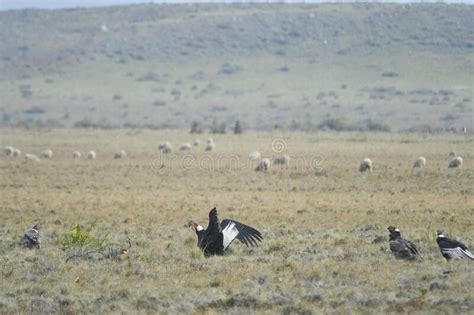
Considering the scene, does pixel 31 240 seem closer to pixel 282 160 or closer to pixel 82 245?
pixel 82 245

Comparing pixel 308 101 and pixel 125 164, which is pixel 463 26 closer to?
pixel 308 101

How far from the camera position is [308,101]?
95562 millimetres

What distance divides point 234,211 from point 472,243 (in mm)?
7499

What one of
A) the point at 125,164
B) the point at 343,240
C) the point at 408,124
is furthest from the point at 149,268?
the point at 408,124

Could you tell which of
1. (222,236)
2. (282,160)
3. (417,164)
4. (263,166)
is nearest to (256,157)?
(282,160)

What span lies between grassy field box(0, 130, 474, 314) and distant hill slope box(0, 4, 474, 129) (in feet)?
153

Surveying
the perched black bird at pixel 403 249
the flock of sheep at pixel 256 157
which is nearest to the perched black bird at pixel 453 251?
the perched black bird at pixel 403 249

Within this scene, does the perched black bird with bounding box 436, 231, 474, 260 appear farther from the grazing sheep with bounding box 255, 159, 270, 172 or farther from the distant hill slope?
the distant hill slope

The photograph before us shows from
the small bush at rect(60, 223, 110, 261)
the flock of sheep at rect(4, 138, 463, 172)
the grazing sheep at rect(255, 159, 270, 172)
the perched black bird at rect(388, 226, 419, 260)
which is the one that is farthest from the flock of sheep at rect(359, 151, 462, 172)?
the perched black bird at rect(388, 226, 419, 260)

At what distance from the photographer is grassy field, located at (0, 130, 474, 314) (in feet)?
35.5

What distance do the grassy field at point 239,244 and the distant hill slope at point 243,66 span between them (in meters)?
46.7

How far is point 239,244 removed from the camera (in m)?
15.0

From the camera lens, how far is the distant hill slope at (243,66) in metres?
91.6

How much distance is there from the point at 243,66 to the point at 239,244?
9619cm
